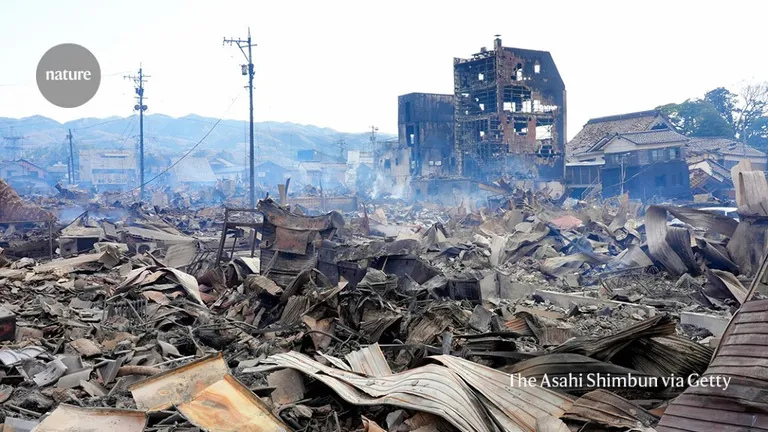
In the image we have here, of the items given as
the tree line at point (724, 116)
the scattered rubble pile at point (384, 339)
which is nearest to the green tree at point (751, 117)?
the tree line at point (724, 116)

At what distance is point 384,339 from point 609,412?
2454mm

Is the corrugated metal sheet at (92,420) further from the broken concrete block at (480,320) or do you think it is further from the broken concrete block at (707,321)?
the broken concrete block at (707,321)

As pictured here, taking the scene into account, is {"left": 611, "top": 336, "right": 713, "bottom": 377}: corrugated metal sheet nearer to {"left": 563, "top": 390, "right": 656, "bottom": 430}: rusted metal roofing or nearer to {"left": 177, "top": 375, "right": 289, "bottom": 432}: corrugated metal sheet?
{"left": 563, "top": 390, "right": 656, "bottom": 430}: rusted metal roofing

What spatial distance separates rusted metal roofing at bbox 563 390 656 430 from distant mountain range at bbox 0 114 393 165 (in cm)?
8443

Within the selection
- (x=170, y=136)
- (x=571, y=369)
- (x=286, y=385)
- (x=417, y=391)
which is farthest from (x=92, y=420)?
(x=170, y=136)

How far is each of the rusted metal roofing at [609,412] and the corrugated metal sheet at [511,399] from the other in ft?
0.32

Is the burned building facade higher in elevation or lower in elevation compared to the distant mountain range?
lower

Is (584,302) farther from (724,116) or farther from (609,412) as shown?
(724,116)

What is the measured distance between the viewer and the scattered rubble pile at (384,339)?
127 inches

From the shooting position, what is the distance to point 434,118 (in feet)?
147

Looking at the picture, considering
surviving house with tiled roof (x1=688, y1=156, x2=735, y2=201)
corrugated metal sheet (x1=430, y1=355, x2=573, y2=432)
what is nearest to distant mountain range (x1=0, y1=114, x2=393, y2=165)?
surviving house with tiled roof (x1=688, y1=156, x2=735, y2=201)

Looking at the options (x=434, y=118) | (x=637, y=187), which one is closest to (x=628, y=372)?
(x=637, y=187)

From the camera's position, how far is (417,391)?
3406 mm

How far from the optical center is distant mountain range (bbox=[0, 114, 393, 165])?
9749 cm
